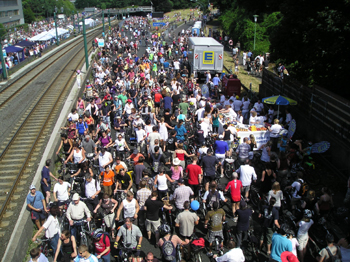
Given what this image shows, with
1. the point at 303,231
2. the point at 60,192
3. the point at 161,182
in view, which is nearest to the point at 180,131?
the point at 161,182

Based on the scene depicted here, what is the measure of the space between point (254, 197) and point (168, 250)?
4102mm

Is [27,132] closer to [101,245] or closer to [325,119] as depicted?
[101,245]

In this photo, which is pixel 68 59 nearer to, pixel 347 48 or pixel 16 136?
pixel 16 136

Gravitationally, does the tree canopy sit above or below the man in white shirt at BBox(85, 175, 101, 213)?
above

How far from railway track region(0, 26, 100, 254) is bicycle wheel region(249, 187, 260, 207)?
6766 mm

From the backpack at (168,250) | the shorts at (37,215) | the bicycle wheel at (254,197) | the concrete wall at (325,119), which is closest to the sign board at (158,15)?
the concrete wall at (325,119)

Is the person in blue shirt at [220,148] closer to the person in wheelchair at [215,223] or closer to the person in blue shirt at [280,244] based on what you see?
the person in wheelchair at [215,223]

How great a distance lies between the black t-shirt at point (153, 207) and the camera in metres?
8.05

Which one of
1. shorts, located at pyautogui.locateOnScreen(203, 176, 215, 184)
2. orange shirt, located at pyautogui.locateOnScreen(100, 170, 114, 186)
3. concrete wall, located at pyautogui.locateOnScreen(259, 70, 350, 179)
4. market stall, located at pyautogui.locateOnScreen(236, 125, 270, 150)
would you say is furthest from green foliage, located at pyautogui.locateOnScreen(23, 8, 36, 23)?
shorts, located at pyautogui.locateOnScreen(203, 176, 215, 184)

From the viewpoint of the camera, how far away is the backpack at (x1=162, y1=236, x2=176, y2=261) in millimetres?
6855

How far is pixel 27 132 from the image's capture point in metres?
17.8

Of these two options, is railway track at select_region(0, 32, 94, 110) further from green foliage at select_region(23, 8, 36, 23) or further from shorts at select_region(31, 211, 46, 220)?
green foliage at select_region(23, 8, 36, 23)

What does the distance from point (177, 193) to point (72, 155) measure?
455 cm

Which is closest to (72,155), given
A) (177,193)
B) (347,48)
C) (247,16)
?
(177,193)
